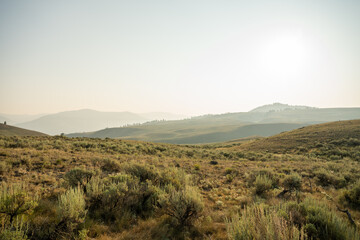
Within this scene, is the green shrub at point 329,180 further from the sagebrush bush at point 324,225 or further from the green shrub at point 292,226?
the sagebrush bush at point 324,225

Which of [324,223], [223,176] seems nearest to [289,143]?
[223,176]

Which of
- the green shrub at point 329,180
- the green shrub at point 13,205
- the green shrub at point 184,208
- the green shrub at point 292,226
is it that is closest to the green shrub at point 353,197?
the green shrub at point 329,180

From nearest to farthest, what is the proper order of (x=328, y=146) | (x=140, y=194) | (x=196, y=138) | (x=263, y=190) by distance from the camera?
1. (x=140, y=194)
2. (x=263, y=190)
3. (x=328, y=146)
4. (x=196, y=138)

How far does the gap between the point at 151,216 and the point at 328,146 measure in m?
39.5

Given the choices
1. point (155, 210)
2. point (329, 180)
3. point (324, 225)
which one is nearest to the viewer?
point (324, 225)

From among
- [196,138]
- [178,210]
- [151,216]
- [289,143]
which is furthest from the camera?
[196,138]

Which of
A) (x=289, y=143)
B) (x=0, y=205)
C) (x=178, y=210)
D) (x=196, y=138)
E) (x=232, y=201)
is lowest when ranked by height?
(x=196, y=138)

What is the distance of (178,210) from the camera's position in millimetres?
5332

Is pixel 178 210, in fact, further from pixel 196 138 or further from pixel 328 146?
pixel 196 138

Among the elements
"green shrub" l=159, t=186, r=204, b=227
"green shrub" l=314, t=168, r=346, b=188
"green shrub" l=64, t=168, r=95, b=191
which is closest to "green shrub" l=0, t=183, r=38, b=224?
"green shrub" l=64, t=168, r=95, b=191

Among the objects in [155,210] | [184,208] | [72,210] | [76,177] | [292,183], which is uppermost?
[72,210]

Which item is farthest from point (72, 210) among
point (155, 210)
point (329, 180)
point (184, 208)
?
point (329, 180)

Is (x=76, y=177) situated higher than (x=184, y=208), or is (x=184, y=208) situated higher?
(x=76, y=177)

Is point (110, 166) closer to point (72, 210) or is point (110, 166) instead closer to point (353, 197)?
point (72, 210)
